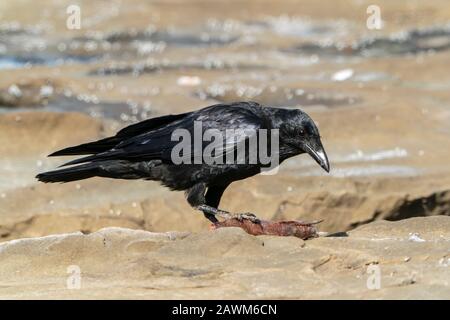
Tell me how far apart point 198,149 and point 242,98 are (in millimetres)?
5287

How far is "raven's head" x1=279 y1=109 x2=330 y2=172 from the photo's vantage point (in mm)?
6410

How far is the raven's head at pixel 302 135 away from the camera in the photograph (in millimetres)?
6410

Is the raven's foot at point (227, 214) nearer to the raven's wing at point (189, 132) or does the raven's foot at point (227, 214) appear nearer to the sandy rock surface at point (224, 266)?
the sandy rock surface at point (224, 266)

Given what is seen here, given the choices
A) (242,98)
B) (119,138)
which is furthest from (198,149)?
(242,98)

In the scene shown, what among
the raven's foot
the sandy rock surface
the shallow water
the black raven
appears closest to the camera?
the sandy rock surface

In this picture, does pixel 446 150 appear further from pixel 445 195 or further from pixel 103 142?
pixel 103 142

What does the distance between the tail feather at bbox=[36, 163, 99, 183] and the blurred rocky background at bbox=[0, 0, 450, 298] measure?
1.75ft

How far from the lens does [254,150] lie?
248 inches

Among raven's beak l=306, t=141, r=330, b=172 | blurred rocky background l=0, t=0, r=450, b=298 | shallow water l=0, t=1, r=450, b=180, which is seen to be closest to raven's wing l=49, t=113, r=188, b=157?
blurred rocky background l=0, t=0, r=450, b=298

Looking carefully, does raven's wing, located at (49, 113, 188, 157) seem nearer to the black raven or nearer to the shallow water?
the black raven

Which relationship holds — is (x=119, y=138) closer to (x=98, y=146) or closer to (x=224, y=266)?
(x=98, y=146)

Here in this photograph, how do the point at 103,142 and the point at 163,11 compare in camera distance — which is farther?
the point at 163,11
